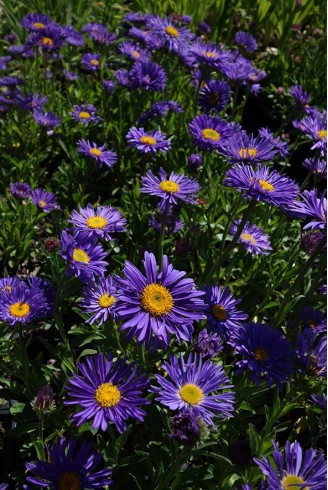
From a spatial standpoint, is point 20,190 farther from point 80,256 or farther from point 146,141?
point 80,256

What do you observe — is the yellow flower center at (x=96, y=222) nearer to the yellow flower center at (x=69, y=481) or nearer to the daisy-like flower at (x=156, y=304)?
the daisy-like flower at (x=156, y=304)

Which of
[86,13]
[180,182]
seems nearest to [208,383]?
[180,182]

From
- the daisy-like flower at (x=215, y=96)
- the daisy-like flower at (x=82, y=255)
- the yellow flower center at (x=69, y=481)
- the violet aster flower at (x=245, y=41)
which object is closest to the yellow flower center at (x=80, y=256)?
the daisy-like flower at (x=82, y=255)

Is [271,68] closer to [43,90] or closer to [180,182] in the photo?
[43,90]

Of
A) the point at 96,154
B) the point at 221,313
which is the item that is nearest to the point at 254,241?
the point at 221,313

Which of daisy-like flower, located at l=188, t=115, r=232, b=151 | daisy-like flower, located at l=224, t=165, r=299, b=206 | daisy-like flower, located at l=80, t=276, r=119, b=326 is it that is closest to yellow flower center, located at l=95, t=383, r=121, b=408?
daisy-like flower, located at l=80, t=276, r=119, b=326

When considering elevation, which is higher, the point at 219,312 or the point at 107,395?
the point at 219,312
